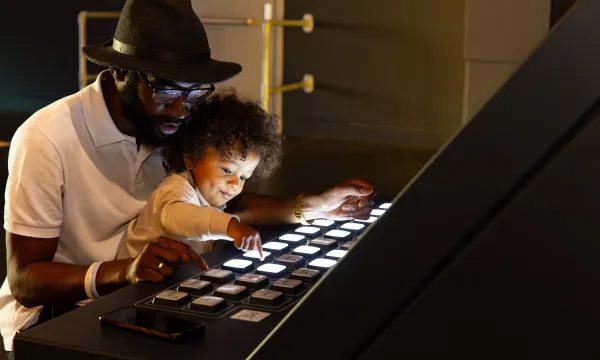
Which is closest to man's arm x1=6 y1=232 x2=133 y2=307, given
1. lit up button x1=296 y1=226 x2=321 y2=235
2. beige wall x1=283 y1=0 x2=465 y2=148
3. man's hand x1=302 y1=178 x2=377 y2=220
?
lit up button x1=296 y1=226 x2=321 y2=235

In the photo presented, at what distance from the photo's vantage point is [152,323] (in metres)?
0.93

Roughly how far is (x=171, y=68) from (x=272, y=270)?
551 mm

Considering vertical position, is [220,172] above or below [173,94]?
below

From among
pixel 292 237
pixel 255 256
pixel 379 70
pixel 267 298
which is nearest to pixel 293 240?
pixel 292 237

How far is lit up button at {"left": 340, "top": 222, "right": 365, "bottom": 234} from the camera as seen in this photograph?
1.46 m

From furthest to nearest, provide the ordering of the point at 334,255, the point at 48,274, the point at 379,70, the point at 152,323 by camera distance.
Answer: the point at 379,70 → the point at 48,274 → the point at 334,255 → the point at 152,323

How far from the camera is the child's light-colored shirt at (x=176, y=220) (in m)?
1.54

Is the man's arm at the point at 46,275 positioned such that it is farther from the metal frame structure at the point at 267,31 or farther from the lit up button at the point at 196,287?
the metal frame structure at the point at 267,31

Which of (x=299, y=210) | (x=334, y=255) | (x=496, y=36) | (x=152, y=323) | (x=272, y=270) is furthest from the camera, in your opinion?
(x=496, y=36)

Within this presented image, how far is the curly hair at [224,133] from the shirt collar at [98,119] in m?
0.10

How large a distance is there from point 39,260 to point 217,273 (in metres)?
0.55

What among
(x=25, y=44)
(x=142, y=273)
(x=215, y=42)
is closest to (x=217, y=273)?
(x=142, y=273)

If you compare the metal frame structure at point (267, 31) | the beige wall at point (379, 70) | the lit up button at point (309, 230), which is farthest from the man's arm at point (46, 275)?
the beige wall at point (379, 70)

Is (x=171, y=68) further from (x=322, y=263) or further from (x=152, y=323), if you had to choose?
(x=152, y=323)
